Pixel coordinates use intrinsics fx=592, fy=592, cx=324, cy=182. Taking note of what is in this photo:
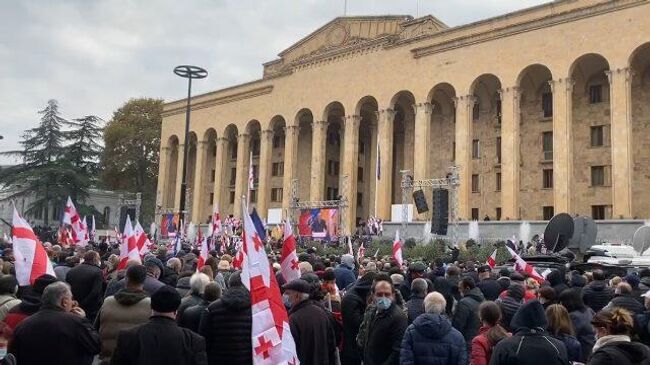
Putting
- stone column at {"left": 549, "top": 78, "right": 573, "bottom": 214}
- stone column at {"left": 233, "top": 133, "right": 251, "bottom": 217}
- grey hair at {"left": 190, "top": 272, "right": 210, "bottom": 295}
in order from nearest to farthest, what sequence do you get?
1. grey hair at {"left": 190, "top": 272, "right": 210, "bottom": 295}
2. stone column at {"left": 549, "top": 78, "right": 573, "bottom": 214}
3. stone column at {"left": 233, "top": 133, "right": 251, "bottom": 217}

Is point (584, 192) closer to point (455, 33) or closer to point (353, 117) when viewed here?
point (455, 33)

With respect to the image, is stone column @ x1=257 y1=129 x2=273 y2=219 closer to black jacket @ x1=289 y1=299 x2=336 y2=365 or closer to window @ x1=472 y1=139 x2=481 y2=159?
window @ x1=472 y1=139 x2=481 y2=159

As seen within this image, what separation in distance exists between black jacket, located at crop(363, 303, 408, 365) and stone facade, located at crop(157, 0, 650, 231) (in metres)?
25.4

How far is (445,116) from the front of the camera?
131ft

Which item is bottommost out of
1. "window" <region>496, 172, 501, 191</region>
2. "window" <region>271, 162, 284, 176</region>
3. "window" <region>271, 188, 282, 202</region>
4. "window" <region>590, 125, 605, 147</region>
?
"window" <region>271, 188, 282, 202</region>

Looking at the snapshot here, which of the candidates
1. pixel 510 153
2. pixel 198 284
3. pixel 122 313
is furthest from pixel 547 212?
pixel 122 313

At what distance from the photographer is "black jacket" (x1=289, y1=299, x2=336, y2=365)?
5707mm

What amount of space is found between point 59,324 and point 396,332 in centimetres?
305

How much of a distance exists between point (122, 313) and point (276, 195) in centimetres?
4231

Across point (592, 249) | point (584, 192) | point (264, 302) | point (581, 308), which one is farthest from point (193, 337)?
point (584, 192)

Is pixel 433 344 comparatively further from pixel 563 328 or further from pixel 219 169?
pixel 219 169

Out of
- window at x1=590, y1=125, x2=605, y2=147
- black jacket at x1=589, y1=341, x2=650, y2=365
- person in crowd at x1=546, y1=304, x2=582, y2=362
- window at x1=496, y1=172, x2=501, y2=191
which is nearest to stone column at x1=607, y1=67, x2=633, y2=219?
window at x1=590, y1=125, x2=605, y2=147

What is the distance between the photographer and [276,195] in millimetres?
47656

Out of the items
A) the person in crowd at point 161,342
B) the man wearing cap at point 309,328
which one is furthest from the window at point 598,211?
the person in crowd at point 161,342
